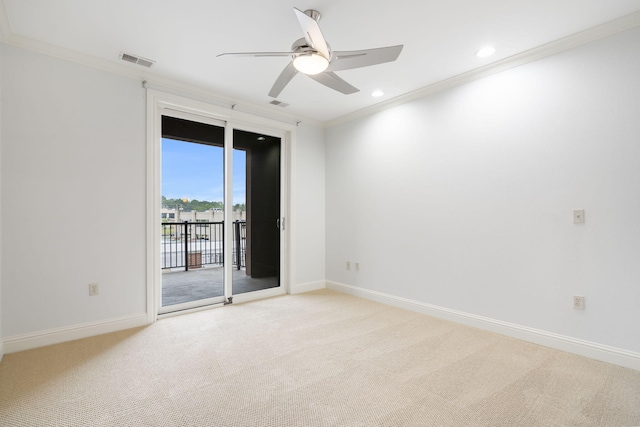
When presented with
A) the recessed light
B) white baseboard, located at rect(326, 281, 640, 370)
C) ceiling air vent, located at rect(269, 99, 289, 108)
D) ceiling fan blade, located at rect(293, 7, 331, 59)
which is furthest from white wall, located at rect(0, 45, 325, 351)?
the recessed light

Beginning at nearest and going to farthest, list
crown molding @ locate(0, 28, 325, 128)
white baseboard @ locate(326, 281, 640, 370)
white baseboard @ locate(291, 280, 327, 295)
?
white baseboard @ locate(326, 281, 640, 370)
crown molding @ locate(0, 28, 325, 128)
white baseboard @ locate(291, 280, 327, 295)

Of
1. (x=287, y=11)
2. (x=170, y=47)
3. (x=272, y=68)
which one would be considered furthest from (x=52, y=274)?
(x=287, y=11)

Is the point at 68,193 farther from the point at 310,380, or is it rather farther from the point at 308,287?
the point at 308,287

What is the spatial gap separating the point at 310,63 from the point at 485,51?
1708 millimetres

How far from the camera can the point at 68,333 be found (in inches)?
108

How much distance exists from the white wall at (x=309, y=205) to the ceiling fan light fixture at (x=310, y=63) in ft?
7.77

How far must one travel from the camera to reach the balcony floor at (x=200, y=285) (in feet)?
14.0

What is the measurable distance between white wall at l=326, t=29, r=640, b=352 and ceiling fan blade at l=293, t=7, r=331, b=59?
193 centimetres

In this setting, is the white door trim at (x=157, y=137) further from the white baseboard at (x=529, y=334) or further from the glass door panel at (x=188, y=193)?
the white baseboard at (x=529, y=334)

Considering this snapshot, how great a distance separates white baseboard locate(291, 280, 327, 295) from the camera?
14.6 feet

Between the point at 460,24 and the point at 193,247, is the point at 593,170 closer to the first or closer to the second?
the point at 460,24

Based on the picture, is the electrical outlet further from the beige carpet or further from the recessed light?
the recessed light

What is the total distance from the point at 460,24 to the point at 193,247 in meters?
5.76

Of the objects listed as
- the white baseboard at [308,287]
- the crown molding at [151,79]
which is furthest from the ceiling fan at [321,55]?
the white baseboard at [308,287]
